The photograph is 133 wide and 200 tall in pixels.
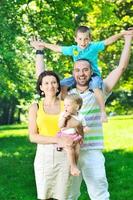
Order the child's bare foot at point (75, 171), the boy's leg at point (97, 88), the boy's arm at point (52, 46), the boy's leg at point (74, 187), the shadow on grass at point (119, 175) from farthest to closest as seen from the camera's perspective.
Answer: the shadow on grass at point (119, 175) < the boy's arm at point (52, 46) < the boy's leg at point (97, 88) < the boy's leg at point (74, 187) < the child's bare foot at point (75, 171)

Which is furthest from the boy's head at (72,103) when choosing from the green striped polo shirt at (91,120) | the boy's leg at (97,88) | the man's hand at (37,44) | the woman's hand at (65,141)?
the man's hand at (37,44)

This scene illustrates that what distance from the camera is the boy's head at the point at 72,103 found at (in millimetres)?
5242

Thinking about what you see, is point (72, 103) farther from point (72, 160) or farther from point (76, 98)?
point (72, 160)

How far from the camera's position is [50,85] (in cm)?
531

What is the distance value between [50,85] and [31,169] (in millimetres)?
7736

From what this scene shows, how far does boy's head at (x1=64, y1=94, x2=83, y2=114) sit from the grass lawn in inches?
173

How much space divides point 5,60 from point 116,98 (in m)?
31.9

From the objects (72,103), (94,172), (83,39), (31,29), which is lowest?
(94,172)

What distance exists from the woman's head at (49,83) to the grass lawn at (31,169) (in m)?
4.37

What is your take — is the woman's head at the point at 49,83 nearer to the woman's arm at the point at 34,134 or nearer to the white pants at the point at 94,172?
the woman's arm at the point at 34,134

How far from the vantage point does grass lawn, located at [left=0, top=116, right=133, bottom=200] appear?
10.0 m

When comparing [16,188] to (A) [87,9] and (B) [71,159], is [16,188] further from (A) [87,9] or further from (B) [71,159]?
(A) [87,9]

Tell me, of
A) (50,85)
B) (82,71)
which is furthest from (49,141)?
(82,71)

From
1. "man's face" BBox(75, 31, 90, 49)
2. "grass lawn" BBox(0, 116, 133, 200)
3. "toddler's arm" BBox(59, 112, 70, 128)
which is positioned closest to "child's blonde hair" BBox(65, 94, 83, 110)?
"toddler's arm" BBox(59, 112, 70, 128)
